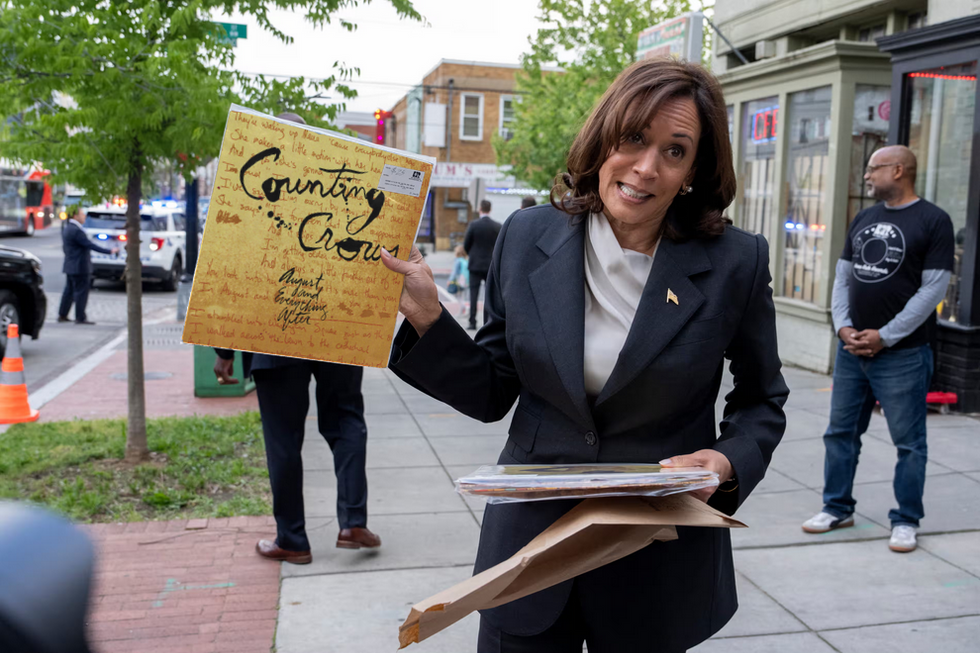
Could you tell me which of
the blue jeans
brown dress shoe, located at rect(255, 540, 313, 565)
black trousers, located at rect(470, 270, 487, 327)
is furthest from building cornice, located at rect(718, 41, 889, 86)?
brown dress shoe, located at rect(255, 540, 313, 565)

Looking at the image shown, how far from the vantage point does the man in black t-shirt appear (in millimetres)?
5082

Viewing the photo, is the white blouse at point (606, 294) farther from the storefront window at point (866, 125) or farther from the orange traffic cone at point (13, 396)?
the storefront window at point (866, 125)

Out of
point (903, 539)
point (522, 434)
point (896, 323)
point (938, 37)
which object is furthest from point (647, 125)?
point (938, 37)

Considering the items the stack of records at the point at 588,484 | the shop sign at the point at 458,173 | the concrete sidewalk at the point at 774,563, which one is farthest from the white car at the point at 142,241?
the stack of records at the point at 588,484

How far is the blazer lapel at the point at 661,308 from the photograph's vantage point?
2041 millimetres

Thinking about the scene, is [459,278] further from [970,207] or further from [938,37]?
[970,207]

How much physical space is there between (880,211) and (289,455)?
3521 millimetres

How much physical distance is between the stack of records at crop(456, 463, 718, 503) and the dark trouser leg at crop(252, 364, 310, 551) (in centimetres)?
306

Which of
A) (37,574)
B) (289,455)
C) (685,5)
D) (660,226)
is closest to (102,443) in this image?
(289,455)

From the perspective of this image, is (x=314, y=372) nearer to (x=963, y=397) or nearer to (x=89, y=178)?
(x=89, y=178)

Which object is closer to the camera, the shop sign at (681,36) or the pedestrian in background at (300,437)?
the pedestrian in background at (300,437)

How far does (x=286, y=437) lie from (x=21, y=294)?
366 inches

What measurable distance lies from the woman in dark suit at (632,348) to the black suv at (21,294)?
11.6 metres

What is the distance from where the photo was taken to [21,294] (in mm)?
12445
